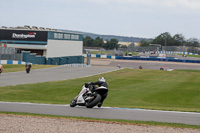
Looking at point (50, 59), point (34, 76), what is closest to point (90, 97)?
point (34, 76)

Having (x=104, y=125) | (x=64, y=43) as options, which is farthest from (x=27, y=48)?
(x=104, y=125)

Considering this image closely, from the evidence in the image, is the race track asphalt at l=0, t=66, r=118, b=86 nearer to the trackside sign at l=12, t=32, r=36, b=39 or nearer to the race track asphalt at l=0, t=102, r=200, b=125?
the race track asphalt at l=0, t=102, r=200, b=125

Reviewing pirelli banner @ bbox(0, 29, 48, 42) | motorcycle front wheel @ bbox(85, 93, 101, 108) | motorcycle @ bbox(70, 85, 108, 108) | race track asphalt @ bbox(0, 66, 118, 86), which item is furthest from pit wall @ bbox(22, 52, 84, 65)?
motorcycle front wheel @ bbox(85, 93, 101, 108)

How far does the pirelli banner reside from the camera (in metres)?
73.7

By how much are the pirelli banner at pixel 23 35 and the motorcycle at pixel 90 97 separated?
6054 centimetres

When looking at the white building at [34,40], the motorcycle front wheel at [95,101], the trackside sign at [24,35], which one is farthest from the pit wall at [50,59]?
the motorcycle front wheel at [95,101]

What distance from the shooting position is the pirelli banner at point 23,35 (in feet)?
242

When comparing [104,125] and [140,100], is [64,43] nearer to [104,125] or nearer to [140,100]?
[140,100]

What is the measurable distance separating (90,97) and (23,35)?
6363 centimetres

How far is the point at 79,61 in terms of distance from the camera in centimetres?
9288

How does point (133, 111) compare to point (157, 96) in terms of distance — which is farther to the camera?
point (157, 96)

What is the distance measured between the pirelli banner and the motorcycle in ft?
199

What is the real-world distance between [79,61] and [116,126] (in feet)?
271

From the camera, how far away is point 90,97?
14.1 metres
